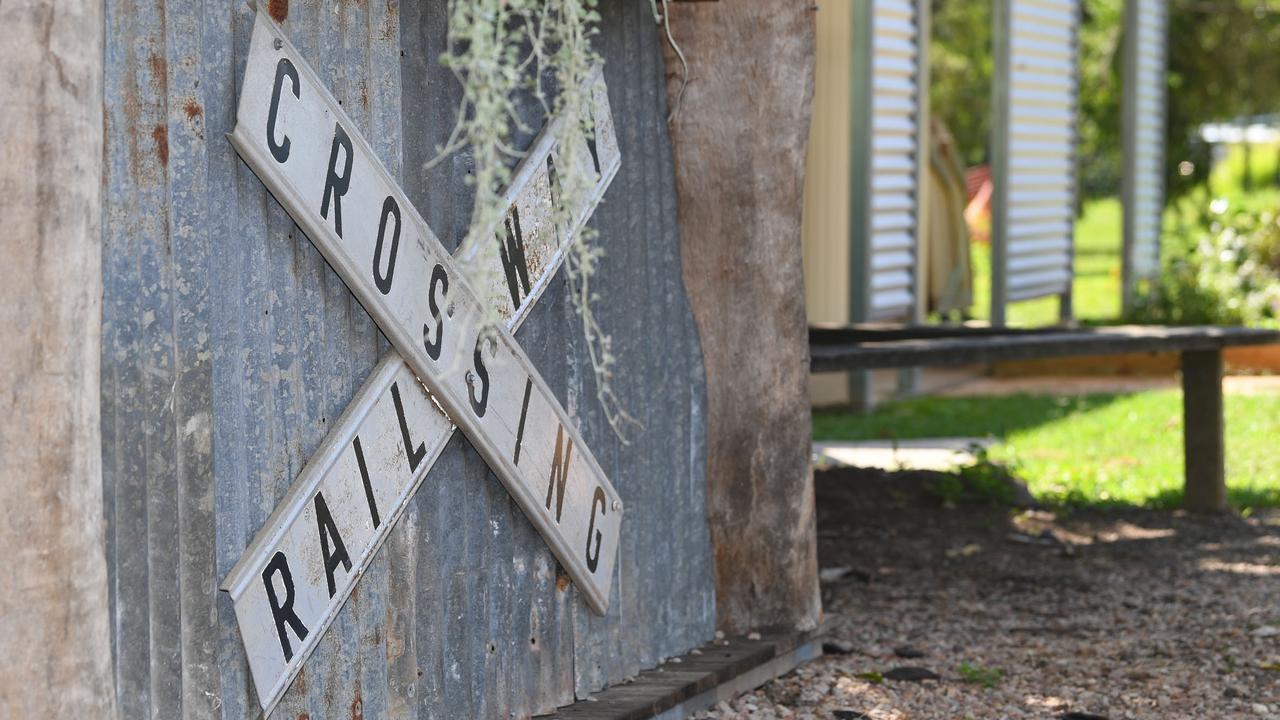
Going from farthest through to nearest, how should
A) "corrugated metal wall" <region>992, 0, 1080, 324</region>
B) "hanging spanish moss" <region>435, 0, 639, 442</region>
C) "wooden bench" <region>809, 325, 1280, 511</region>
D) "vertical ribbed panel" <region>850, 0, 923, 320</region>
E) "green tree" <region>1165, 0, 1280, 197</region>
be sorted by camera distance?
1. "green tree" <region>1165, 0, 1280, 197</region>
2. "corrugated metal wall" <region>992, 0, 1080, 324</region>
3. "vertical ribbed panel" <region>850, 0, 923, 320</region>
4. "wooden bench" <region>809, 325, 1280, 511</region>
5. "hanging spanish moss" <region>435, 0, 639, 442</region>

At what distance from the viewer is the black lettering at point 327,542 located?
3.11 m

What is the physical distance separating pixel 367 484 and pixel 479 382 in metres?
0.40

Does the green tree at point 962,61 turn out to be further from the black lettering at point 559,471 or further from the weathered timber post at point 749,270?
the black lettering at point 559,471

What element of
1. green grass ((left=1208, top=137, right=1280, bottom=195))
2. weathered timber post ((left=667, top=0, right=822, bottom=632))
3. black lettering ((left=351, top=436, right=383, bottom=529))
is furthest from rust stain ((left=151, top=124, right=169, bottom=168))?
green grass ((left=1208, top=137, right=1280, bottom=195))

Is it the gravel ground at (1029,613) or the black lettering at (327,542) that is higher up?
the black lettering at (327,542)

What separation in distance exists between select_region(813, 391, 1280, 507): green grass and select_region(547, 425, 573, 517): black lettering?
442 cm

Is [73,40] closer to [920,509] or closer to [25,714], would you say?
[25,714]

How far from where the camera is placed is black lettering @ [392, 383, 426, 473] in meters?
3.29

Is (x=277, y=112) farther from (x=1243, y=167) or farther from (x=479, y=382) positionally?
(x=1243, y=167)

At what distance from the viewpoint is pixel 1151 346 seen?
6863mm

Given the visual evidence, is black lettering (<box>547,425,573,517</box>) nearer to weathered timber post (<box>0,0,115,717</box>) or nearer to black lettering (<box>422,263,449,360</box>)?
black lettering (<box>422,263,449,360</box>)

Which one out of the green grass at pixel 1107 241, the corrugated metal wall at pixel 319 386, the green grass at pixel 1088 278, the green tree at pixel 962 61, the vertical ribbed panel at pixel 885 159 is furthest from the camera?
the green tree at pixel 962 61

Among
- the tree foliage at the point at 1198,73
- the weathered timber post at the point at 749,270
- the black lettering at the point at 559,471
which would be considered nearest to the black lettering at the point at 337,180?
the black lettering at the point at 559,471

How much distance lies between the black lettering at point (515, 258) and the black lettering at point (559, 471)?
1.18 feet
